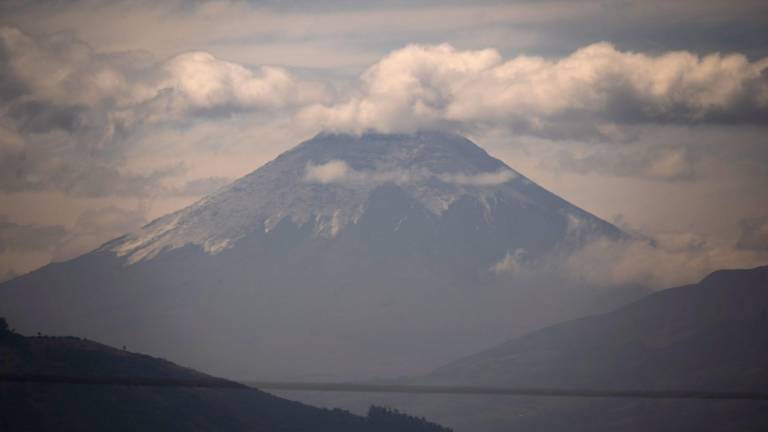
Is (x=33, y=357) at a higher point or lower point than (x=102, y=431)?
higher

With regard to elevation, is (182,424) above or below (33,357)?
below

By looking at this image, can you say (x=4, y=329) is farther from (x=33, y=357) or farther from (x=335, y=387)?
(x=335, y=387)

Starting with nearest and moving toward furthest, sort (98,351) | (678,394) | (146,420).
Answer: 1. (678,394)
2. (146,420)
3. (98,351)

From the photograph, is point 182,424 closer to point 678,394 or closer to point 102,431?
point 102,431

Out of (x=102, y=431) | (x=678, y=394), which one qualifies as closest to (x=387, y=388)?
(x=678, y=394)

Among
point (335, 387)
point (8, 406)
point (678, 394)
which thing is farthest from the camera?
point (8, 406)

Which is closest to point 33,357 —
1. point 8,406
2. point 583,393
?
point 8,406

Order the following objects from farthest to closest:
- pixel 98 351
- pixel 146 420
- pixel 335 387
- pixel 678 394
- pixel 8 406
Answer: pixel 98 351
pixel 146 420
pixel 8 406
pixel 335 387
pixel 678 394

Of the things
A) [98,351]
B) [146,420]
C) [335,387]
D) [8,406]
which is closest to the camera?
[335,387]

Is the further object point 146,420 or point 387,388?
point 146,420
